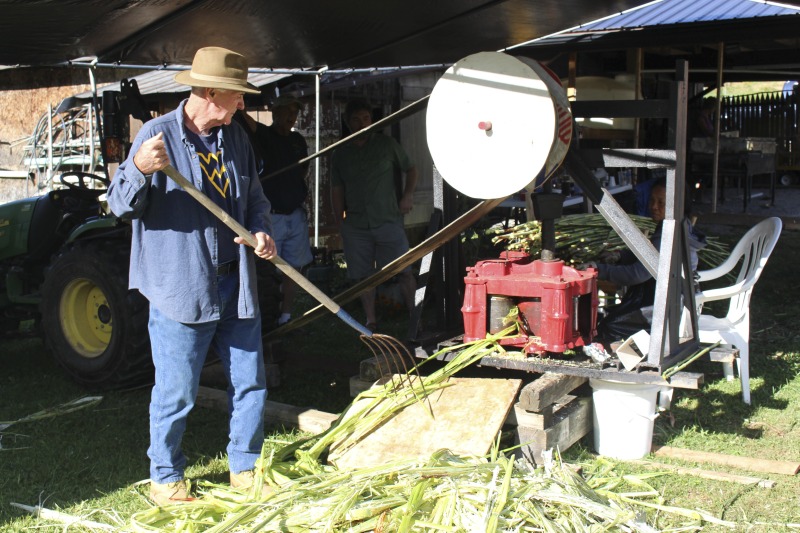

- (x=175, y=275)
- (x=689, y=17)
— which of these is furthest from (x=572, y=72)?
(x=175, y=275)

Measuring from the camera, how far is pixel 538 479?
3.29 metres

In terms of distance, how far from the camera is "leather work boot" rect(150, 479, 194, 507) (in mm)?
3586

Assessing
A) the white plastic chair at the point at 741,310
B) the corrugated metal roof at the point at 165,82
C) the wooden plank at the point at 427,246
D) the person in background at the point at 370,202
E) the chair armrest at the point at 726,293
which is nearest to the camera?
the wooden plank at the point at 427,246

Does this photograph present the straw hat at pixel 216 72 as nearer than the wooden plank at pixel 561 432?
Yes

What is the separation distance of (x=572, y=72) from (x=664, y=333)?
6.24m

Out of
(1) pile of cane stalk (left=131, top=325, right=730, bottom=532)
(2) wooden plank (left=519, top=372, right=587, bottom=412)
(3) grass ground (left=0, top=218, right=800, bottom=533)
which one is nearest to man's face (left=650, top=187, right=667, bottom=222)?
(3) grass ground (left=0, top=218, right=800, bottom=533)

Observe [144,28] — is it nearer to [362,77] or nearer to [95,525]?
[95,525]

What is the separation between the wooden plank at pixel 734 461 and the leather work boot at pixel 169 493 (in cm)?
232

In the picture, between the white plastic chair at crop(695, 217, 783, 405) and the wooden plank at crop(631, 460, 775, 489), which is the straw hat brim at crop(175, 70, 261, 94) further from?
the white plastic chair at crop(695, 217, 783, 405)

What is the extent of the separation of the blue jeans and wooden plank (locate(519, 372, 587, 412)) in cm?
124

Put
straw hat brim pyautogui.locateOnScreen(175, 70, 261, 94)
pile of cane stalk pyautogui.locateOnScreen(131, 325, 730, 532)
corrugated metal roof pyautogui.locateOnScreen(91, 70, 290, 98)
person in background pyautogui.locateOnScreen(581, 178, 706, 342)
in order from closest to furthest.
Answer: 1. pile of cane stalk pyautogui.locateOnScreen(131, 325, 730, 532)
2. straw hat brim pyautogui.locateOnScreen(175, 70, 261, 94)
3. person in background pyautogui.locateOnScreen(581, 178, 706, 342)
4. corrugated metal roof pyautogui.locateOnScreen(91, 70, 290, 98)

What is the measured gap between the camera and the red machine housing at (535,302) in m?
4.20

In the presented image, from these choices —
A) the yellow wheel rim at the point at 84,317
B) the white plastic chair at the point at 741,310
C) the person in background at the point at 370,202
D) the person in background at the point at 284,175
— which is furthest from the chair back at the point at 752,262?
the yellow wheel rim at the point at 84,317

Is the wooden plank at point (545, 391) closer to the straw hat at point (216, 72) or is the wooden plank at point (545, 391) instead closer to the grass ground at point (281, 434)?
the grass ground at point (281, 434)
